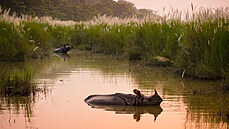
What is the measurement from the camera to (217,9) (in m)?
7.95

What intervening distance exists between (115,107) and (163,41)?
18.6 ft

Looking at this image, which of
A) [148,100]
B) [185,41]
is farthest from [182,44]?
[148,100]

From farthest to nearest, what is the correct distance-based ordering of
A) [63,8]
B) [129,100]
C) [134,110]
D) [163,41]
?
[63,8] < [163,41] < [129,100] < [134,110]

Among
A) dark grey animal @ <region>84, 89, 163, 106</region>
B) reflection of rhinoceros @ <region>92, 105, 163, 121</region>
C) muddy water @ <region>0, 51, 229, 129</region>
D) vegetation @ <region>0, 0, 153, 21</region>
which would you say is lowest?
reflection of rhinoceros @ <region>92, 105, 163, 121</region>

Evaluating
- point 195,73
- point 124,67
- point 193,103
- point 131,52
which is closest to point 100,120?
point 193,103

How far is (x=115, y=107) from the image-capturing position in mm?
5492

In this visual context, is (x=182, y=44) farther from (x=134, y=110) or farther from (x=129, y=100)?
(x=134, y=110)

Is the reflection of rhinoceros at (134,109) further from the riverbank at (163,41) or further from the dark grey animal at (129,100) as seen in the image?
the riverbank at (163,41)

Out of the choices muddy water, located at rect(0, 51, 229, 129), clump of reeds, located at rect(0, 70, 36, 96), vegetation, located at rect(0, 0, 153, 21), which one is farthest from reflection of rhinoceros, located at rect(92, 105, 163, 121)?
vegetation, located at rect(0, 0, 153, 21)

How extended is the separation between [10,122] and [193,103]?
2.56m

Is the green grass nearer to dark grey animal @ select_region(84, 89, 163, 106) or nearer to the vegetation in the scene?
dark grey animal @ select_region(84, 89, 163, 106)

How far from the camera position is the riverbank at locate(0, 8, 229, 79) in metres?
7.59

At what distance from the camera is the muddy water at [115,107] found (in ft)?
15.0

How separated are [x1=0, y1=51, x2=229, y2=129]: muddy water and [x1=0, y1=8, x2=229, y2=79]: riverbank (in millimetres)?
435
